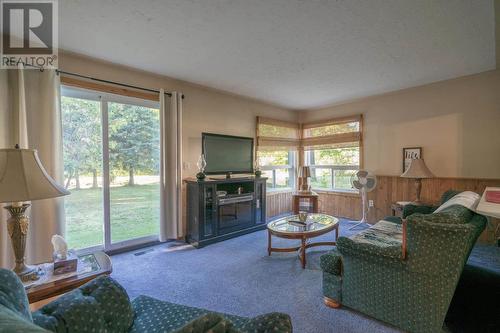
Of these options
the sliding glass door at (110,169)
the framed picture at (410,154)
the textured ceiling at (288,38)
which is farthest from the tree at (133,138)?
the framed picture at (410,154)

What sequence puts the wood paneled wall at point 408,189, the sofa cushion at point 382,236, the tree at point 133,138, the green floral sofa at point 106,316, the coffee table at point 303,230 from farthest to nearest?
the wood paneled wall at point 408,189 → the tree at point 133,138 → the coffee table at point 303,230 → the sofa cushion at point 382,236 → the green floral sofa at point 106,316

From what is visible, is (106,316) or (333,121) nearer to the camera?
(106,316)

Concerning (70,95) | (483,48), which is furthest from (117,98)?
(483,48)

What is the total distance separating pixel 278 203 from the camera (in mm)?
5371

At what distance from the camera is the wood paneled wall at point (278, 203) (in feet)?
17.0

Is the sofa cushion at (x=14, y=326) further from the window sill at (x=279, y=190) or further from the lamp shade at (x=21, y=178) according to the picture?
the window sill at (x=279, y=190)

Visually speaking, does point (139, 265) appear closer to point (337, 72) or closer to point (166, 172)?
point (166, 172)

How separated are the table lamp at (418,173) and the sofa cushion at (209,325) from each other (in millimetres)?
3858

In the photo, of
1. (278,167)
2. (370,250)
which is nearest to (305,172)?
(278,167)

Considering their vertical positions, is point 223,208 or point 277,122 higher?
point 277,122

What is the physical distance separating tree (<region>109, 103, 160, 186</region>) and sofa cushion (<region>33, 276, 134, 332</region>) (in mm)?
2484

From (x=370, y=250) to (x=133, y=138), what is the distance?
330cm

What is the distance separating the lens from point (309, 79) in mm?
3656

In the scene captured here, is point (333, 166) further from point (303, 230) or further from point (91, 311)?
point (91, 311)
